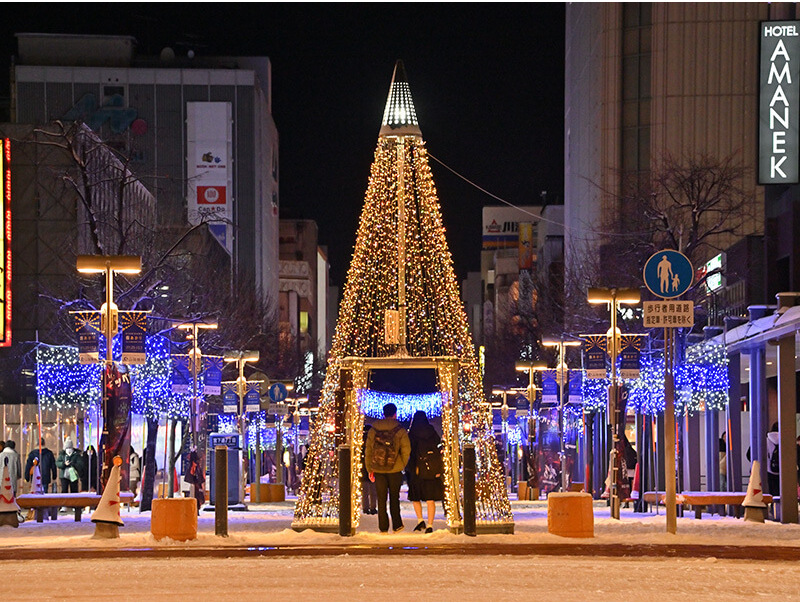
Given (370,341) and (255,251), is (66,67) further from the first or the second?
(370,341)

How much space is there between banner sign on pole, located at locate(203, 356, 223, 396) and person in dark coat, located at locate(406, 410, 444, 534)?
1948cm

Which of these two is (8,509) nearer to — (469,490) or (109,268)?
(109,268)

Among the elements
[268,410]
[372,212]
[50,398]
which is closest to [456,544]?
[372,212]

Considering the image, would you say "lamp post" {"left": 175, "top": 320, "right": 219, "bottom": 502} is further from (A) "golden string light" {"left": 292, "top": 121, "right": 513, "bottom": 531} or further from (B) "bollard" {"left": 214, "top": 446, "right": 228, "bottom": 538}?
(B) "bollard" {"left": 214, "top": 446, "right": 228, "bottom": 538}

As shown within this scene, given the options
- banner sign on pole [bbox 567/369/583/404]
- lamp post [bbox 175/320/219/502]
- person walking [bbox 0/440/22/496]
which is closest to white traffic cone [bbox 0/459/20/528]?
person walking [bbox 0/440/22/496]

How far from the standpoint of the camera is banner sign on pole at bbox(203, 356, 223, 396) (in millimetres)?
42125

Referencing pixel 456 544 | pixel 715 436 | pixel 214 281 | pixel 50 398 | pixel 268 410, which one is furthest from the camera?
pixel 214 281

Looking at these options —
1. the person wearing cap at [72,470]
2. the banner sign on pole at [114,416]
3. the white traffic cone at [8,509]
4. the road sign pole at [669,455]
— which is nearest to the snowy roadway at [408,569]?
the road sign pole at [669,455]

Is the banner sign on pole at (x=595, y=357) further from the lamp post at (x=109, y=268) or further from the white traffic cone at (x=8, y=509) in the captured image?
the white traffic cone at (x=8, y=509)

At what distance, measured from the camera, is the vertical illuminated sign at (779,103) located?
30875 mm

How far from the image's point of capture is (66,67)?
135625 millimetres

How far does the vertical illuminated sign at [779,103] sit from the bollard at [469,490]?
1176 centimetres

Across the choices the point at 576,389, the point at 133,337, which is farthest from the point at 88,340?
the point at 576,389

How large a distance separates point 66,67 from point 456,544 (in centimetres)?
12100
